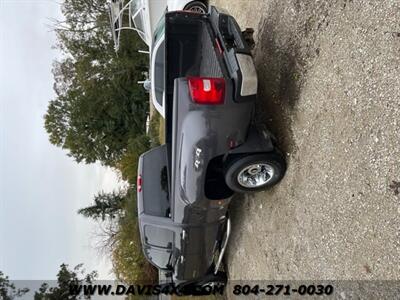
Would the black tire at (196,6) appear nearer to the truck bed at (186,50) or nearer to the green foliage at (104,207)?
the truck bed at (186,50)

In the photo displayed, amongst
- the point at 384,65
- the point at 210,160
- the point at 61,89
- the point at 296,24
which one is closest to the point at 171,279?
the point at 210,160

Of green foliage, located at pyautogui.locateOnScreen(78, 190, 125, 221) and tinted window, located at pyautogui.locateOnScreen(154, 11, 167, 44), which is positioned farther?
green foliage, located at pyautogui.locateOnScreen(78, 190, 125, 221)

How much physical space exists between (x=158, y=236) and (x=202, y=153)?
203 centimetres

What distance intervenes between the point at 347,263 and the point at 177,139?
191 cm

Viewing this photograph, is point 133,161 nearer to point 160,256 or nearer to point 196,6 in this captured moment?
point 196,6

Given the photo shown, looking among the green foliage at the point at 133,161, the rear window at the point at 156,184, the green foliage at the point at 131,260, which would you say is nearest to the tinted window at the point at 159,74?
the rear window at the point at 156,184

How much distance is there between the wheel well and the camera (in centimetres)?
422

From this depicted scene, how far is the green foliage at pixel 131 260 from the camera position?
33.7 feet

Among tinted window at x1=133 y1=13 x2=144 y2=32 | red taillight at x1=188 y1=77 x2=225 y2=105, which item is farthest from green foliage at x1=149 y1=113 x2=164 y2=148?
red taillight at x1=188 y1=77 x2=225 y2=105

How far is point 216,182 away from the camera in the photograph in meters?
4.58

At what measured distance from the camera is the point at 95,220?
18.5m

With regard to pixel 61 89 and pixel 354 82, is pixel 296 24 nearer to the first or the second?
pixel 354 82

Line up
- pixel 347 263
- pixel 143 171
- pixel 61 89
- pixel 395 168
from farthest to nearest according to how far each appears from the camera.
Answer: pixel 61 89
pixel 143 171
pixel 347 263
pixel 395 168

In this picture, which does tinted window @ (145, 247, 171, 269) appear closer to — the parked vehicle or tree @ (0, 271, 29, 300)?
tree @ (0, 271, 29, 300)
